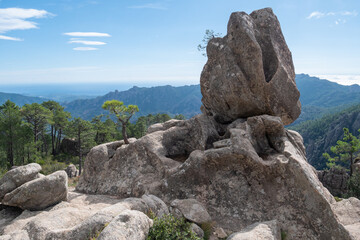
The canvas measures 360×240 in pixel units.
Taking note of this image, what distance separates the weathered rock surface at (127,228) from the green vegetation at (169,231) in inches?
12.2

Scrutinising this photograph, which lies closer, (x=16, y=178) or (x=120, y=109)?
(x=16, y=178)

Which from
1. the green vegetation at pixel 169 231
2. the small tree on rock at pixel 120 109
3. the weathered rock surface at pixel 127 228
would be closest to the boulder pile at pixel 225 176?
the weathered rock surface at pixel 127 228

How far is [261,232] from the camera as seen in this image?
1150cm

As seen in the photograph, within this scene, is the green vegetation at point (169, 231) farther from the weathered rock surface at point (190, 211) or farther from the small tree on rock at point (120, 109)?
the small tree on rock at point (120, 109)

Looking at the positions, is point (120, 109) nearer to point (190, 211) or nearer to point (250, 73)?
point (250, 73)

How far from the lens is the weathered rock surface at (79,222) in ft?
32.5

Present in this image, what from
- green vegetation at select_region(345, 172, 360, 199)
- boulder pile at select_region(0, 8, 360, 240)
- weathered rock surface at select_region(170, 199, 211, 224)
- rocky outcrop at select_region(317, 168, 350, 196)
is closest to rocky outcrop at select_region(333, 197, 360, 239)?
boulder pile at select_region(0, 8, 360, 240)

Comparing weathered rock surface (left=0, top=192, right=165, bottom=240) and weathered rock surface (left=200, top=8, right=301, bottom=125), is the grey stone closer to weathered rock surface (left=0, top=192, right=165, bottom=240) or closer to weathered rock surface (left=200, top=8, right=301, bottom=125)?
weathered rock surface (left=0, top=192, right=165, bottom=240)

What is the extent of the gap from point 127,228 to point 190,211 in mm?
4381

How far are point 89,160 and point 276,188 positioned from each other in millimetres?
15972

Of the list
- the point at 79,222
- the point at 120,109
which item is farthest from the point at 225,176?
the point at 120,109

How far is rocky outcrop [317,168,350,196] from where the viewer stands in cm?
4809

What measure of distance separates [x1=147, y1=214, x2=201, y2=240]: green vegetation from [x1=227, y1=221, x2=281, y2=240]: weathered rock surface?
199 cm

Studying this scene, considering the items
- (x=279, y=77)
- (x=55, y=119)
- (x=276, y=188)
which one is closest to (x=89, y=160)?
(x=276, y=188)
